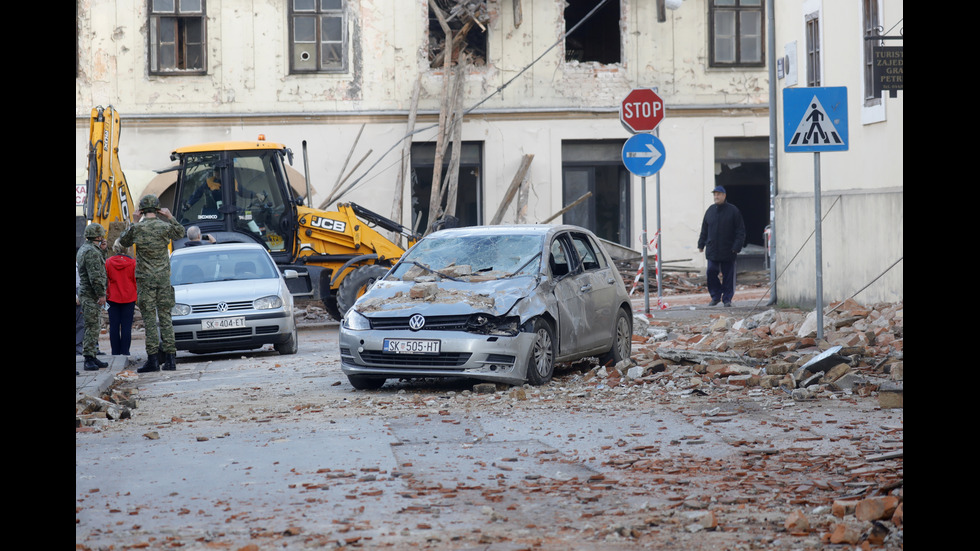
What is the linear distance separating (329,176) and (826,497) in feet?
79.2

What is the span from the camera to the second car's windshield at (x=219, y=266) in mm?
17562

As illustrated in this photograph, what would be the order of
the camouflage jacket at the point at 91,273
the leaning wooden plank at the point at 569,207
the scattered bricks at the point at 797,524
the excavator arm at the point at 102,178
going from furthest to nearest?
the leaning wooden plank at the point at 569,207, the excavator arm at the point at 102,178, the camouflage jacket at the point at 91,273, the scattered bricks at the point at 797,524

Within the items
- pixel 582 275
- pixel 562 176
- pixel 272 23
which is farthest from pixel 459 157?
pixel 582 275

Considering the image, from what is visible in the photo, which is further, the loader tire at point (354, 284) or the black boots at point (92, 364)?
the loader tire at point (354, 284)

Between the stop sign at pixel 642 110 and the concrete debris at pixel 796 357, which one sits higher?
the stop sign at pixel 642 110

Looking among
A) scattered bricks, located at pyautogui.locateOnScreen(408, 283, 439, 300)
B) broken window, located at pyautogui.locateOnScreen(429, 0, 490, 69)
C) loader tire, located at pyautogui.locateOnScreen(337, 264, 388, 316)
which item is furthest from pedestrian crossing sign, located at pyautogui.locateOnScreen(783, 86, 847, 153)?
broken window, located at pyautogui.locateOnScreen(429, 0, 490, 69)

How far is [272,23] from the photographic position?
30016 millimetres

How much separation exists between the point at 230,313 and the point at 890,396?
904cm

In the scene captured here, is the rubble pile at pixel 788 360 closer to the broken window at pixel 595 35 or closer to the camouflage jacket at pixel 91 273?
the camouflage jacket at pixel 91 273

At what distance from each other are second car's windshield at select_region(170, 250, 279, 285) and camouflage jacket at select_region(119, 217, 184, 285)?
7.60 feet

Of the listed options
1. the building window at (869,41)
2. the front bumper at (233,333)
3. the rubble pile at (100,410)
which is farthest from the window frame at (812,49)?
the rubble pile at (100,410)

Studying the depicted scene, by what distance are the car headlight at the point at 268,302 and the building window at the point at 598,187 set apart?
15.0 metres
